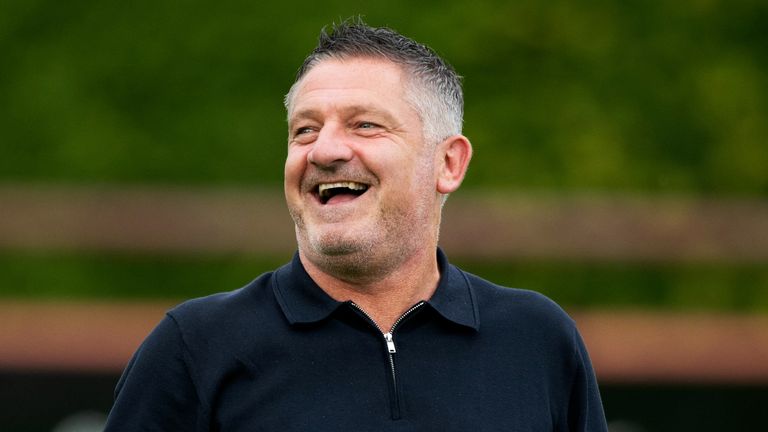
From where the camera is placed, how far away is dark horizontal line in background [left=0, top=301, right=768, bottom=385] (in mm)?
4617

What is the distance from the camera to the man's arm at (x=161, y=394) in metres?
2.00

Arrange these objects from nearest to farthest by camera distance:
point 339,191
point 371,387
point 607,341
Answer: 1. point 371,387
2. point 339,191
3. point 607,341

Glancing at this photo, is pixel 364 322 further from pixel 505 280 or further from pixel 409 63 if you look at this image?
pixel 505 280

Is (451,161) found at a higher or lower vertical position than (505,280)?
higher

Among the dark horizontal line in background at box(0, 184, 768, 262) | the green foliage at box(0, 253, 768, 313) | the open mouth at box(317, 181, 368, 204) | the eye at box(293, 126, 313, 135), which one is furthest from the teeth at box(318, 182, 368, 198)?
the green foliage at box(0, 253, 768, 313)

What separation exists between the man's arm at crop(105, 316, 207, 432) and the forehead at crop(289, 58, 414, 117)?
1.45 feet

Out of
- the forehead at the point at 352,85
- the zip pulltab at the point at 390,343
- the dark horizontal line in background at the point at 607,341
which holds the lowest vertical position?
the dark horizontal line in background at the point at 607,341

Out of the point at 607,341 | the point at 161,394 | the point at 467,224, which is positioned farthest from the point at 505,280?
the point at 161,394

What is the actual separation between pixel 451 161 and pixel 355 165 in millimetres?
272

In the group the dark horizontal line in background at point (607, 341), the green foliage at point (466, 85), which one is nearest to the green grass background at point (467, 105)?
the green foliage at point (466, 85)

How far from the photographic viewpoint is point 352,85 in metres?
2.12

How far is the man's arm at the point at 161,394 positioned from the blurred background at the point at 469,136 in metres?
3.92

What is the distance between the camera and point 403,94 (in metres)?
2.15

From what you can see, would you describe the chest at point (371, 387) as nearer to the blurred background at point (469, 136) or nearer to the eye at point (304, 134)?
the eye at point (304, 134)
